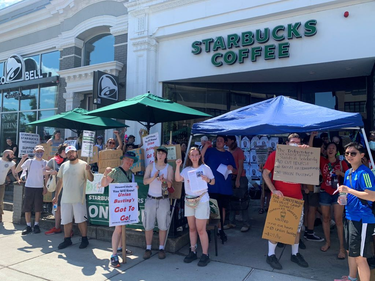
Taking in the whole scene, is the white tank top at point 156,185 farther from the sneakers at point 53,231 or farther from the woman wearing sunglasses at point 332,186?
the sneakers at point 53,231

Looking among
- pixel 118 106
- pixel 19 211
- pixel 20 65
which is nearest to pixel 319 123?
pixel 118 106

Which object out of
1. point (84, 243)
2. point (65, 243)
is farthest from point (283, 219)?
point (65, 243)

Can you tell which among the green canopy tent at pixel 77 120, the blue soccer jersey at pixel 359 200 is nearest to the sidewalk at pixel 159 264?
the blue soccer jersey at pixel 359 200

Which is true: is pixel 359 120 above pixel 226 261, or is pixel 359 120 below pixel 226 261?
above

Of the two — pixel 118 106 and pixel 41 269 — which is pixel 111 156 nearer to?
pixel 118 106

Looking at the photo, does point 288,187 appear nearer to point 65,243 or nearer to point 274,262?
point 274,262

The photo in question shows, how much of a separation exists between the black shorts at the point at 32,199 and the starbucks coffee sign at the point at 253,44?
20.2 ft

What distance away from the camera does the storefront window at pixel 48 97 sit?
41.1 ft

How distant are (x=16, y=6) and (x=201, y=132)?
13901mm

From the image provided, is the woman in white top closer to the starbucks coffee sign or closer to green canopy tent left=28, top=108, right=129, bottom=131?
green canopy tent left=28, top=108, right=129, bottom=131

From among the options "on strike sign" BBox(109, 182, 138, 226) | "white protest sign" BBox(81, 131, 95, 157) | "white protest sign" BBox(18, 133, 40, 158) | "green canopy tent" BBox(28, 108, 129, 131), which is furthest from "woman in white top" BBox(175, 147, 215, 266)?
"white protest sign" BBox(18, 133, 40, 158)

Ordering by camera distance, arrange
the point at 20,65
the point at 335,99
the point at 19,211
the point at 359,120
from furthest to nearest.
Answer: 1. the point at 20,65
2. the point at 335,99
3. the point at 19,211
4. the point at 359,120

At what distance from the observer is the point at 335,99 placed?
30.2ft

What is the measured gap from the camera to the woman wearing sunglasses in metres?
4.56
